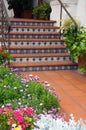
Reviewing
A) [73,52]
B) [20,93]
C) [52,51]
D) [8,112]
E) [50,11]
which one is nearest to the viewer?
[8,112]

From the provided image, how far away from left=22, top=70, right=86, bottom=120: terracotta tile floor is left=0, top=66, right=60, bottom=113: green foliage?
0.45 meters

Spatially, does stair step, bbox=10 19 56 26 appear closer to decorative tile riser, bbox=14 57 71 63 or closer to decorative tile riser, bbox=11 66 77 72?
decorative tile riser, bbox=14 57 71 63

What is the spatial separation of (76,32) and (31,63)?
3.84 feet

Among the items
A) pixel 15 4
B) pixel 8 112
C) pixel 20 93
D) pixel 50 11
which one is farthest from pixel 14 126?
pixel 15 4

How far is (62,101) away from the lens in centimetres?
528

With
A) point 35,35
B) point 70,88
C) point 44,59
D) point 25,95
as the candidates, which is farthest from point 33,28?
point 25,95

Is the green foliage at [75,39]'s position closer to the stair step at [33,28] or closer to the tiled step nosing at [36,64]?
the tiled step nosing at [36,64]

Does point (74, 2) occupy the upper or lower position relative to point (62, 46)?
upper

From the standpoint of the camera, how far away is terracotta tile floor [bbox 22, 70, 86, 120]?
493 centimetres

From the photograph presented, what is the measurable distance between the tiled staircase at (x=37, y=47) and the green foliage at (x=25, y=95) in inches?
93.0

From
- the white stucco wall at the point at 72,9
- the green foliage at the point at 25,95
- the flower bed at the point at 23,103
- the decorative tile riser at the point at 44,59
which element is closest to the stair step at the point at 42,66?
the decorative tile riser at the point at 44,59

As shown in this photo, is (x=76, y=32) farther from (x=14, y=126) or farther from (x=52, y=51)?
(x=14, y=126)

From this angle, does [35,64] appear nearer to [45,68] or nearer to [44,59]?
[45,68]

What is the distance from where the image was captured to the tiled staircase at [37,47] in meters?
7.54
